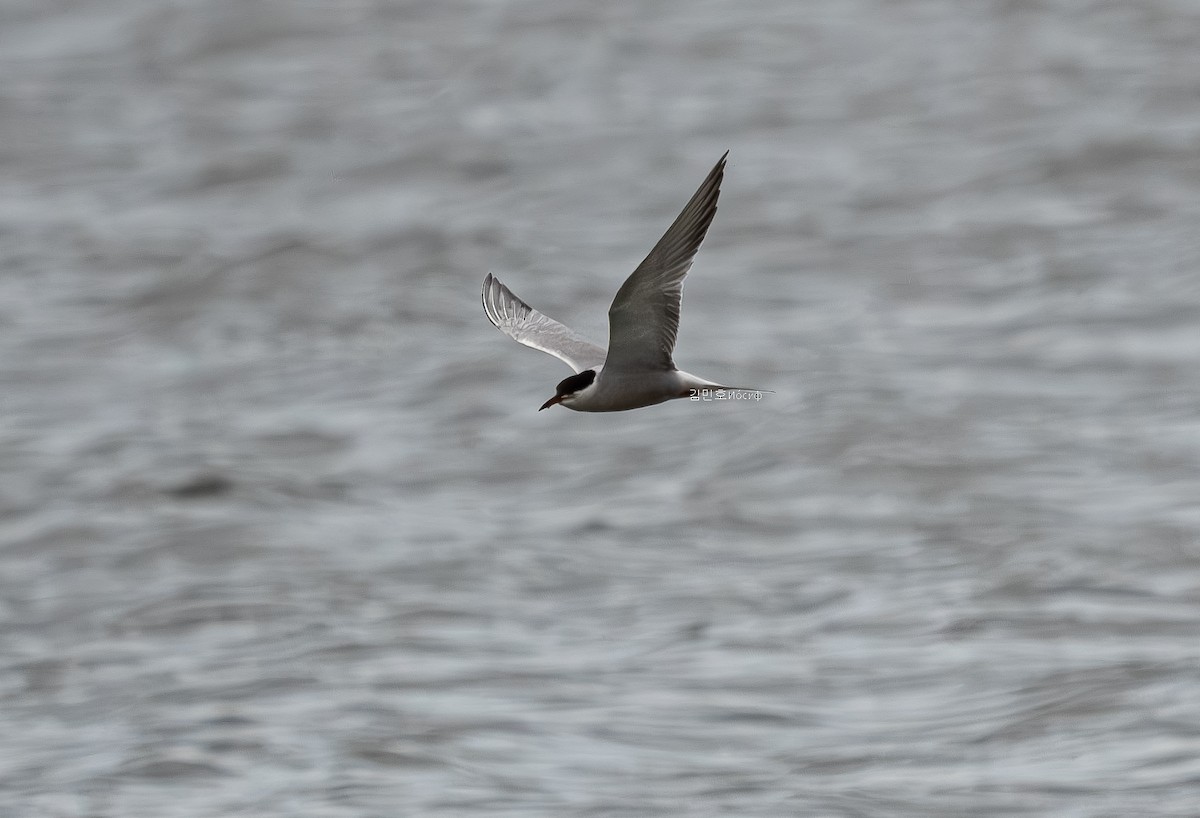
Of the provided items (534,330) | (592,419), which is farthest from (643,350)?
(592,419)

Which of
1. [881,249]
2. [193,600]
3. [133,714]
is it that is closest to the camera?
[133,714]

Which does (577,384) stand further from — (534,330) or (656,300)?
(534,330)

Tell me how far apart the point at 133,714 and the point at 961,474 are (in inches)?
301

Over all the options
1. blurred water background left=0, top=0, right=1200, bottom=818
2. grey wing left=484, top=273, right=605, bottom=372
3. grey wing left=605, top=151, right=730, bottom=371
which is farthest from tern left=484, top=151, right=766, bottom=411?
blurred water background left=0, top=0, right=1200, bottom=818

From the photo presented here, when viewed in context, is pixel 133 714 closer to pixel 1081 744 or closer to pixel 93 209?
pixel 1081 744

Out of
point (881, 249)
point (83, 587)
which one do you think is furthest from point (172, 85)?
point (83, 587)

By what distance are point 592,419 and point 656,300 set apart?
42.9 ft

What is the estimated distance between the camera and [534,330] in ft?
29.0

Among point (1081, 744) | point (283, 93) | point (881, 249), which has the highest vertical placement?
point (283, 93)

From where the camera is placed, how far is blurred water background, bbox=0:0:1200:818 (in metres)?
13.6

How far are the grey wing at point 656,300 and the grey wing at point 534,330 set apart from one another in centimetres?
65

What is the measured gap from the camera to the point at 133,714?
14.7 m

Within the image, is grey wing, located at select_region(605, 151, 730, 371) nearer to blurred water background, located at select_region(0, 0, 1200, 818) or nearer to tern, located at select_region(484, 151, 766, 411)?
tern, located at select_region(484, 151, 766, 411)

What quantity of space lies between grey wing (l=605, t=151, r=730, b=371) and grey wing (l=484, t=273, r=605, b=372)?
0.65m
